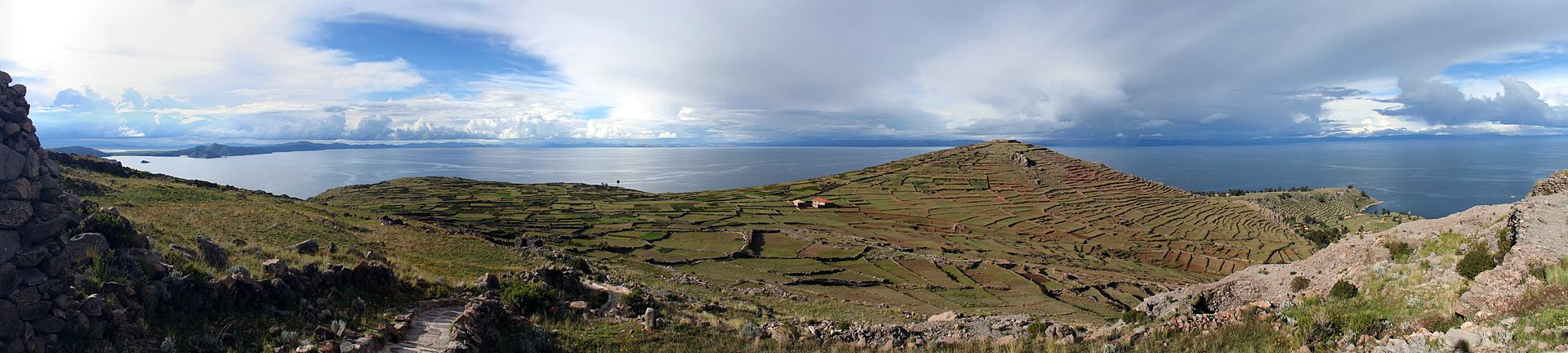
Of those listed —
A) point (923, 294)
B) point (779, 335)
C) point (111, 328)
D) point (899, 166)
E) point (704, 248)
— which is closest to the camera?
point (111, 328)

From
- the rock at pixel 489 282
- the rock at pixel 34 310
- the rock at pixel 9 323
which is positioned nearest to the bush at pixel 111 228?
the rock at pixel 34 310

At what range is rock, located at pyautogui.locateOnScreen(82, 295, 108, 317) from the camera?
9.21 metres

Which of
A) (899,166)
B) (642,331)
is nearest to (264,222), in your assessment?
(642,331)

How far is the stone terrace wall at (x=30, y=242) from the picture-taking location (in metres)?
8.66

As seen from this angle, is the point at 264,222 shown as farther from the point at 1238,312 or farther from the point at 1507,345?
the point at 1507,345

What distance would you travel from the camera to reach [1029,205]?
102125 mm

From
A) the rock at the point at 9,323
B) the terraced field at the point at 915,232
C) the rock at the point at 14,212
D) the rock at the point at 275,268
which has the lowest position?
the terraced field at the point at 915,232

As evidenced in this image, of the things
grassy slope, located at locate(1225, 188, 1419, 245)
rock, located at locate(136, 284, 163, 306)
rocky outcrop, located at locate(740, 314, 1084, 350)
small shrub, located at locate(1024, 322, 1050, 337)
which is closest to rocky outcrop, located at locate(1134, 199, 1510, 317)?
small shrub, located at locate(1024, 322, 1050, 337)

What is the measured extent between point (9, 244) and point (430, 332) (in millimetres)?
6384

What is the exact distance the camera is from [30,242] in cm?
970

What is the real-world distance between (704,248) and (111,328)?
40902mm

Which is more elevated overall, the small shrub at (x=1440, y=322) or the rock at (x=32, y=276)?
the rock at (x=32, y=276)

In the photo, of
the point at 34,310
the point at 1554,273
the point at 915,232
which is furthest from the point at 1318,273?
the point at 915,232

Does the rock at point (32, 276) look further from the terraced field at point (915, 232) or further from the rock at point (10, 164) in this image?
the terraced field at point (915, 232)
